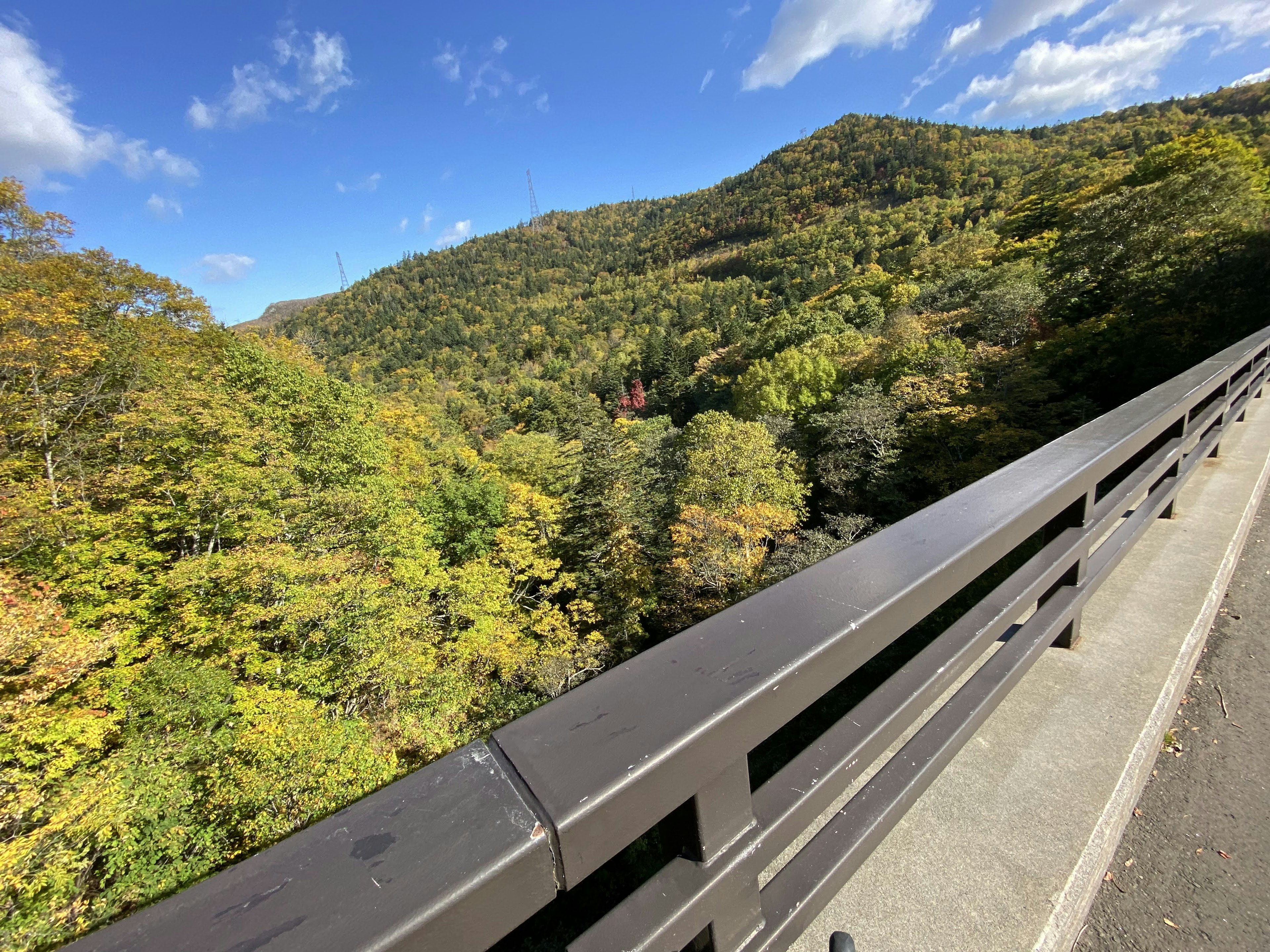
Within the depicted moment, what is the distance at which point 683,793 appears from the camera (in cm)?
55

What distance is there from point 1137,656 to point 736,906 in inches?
78.1

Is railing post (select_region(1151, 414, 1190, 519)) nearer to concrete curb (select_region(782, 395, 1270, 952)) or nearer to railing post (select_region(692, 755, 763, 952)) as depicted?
concrete curb (select_region(782, 395, 1270, 952))

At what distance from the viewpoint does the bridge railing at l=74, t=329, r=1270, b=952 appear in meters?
0.41

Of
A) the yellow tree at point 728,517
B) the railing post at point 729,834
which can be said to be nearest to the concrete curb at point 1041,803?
the railing post at point 729,834

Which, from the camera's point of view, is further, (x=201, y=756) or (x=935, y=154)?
(x=935, y=154)

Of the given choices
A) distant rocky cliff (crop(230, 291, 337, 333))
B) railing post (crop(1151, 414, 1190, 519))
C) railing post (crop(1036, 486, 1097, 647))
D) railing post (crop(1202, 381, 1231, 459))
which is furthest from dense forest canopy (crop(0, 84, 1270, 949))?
distant rocky cliff (crop(230, 291, 337, 333))

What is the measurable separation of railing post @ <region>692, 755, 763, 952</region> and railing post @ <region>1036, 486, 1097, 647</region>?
4.18 feet

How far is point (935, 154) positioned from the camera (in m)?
79.8

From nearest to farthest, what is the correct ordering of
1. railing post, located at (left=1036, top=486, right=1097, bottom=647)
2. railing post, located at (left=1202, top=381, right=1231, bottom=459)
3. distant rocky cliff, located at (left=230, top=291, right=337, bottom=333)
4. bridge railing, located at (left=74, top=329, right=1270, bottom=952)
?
bridge railing, located at (left=74, top=329, right=1270, bottom=952), railing post, located at (left=1036, top=486, right=1097, bottom=647), railing post, located at (left=1202, top=381, right=1231, bottom=459), distant rocky cliff, located at (left=230, top=291, right=337, bottom=333)

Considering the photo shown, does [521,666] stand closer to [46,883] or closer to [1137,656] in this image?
[46,883]

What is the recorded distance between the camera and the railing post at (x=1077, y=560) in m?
1.60

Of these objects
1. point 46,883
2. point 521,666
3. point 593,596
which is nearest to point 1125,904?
point 46,883

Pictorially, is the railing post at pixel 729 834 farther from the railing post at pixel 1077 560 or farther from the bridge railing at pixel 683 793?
the railing post at pixel 1077 560

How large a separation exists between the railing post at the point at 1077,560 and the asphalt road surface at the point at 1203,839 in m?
0.37
